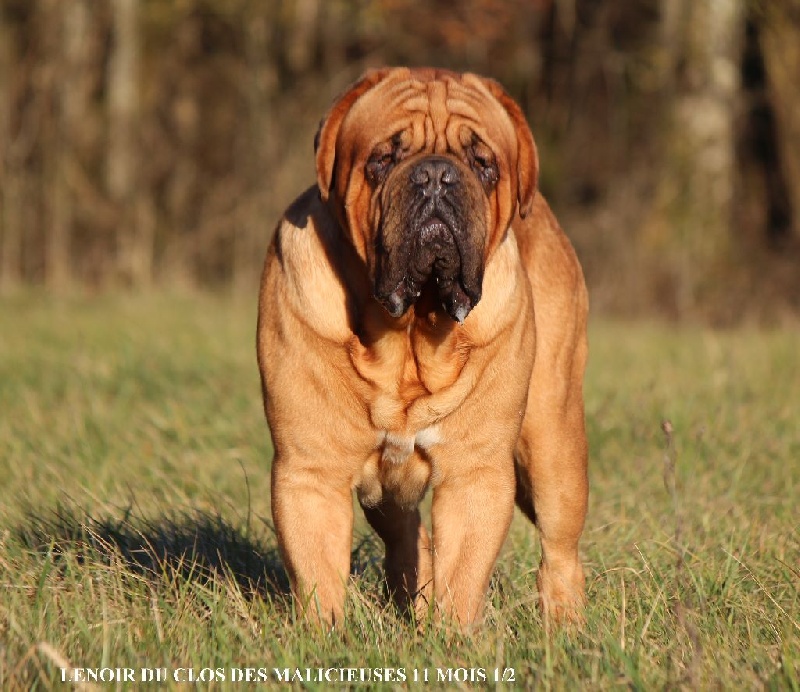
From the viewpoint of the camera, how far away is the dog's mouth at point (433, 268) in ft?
12.0

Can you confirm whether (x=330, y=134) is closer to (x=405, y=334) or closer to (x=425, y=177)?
(x=425, y=177)

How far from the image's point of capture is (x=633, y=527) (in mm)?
4863

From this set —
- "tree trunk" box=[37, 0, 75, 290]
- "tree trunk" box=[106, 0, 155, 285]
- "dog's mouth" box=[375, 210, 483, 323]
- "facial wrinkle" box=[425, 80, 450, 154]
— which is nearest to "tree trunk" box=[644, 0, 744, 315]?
"tree trunk" box=[106, 0, 155, 285]

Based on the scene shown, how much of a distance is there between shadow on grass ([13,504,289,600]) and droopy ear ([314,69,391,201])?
1214mm

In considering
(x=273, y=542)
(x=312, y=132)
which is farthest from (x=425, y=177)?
(x=312, y=132)

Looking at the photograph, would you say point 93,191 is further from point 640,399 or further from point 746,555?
point 746,555

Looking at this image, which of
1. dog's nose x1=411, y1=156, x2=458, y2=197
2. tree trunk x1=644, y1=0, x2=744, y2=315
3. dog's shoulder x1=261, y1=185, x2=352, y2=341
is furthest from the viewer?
tree trunk x1=644, y1=0, x2=744, y2=315

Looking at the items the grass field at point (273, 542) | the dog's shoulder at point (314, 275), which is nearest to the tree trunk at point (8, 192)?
the grass field at point (273, 542)

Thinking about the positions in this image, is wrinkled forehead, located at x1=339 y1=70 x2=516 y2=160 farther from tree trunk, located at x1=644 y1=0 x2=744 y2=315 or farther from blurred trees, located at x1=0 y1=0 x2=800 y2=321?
tree trunk, located at x1=644 y1=0 x2=744 y2=315

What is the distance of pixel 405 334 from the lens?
391cm

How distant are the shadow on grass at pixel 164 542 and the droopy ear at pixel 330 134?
1.21 meters

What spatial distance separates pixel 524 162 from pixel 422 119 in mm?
385

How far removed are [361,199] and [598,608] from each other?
1.38 m

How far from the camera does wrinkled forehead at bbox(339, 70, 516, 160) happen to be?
3842 mm
